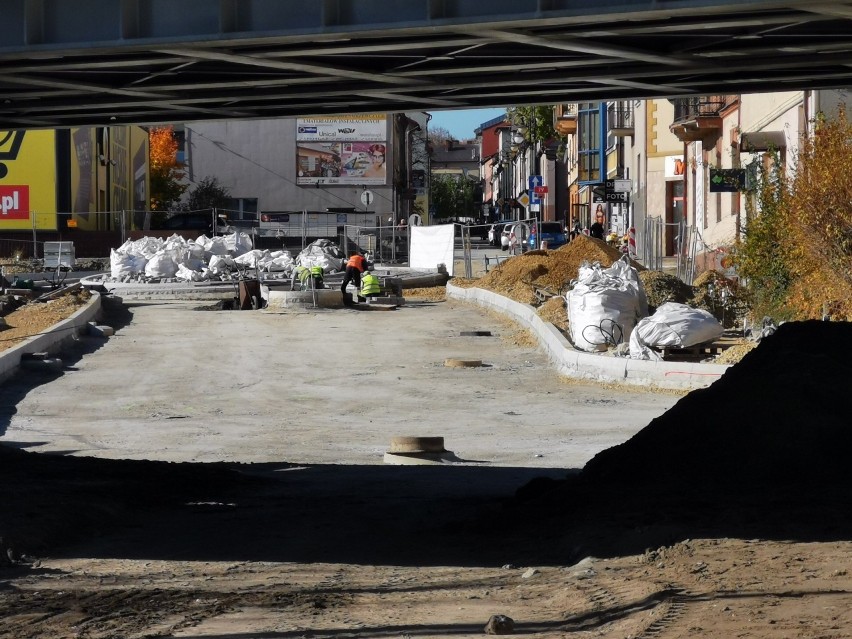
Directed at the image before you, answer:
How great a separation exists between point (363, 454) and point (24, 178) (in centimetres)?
4768

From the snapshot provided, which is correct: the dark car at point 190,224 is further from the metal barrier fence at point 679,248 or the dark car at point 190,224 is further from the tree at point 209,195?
the metal barrier fence at point 679,248

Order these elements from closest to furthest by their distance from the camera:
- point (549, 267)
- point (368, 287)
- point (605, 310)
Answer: point (605, 310)
point (368, 287)
point (549, 267)

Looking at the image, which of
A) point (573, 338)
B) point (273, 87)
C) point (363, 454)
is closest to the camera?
point (363, 454)

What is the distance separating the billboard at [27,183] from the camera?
58062 millimetres

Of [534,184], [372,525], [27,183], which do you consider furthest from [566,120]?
[372,525]

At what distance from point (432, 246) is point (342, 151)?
3399cm

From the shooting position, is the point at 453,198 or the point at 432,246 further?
the point at 453,198

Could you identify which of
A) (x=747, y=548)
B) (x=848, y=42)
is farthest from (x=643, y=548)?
(x=848, y=42)

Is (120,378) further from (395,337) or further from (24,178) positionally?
(24,178)

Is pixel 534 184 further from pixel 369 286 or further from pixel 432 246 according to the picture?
pixel 369 286

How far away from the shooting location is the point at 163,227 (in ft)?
201

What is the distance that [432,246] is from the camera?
4650 centimetres

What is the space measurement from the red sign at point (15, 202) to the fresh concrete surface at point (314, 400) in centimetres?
3188

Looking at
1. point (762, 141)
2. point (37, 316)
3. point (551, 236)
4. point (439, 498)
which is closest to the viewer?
point (439, 498)
